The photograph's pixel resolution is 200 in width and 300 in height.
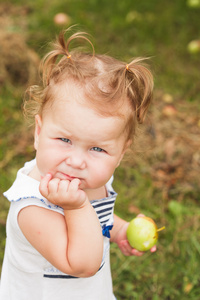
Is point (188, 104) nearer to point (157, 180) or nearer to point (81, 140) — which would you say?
point (157, 180)

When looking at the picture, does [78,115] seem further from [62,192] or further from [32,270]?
[32,270]

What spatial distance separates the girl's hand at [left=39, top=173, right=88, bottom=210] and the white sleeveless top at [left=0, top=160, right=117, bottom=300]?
0.36 feet

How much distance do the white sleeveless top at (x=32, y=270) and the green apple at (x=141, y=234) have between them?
15cm

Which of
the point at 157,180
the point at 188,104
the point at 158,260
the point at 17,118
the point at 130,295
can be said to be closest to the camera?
the point at 130,295

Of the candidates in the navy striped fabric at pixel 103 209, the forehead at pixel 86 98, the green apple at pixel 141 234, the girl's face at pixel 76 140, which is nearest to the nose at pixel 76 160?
the girl's face at pixel 76 140

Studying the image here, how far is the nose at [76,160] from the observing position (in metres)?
1.28

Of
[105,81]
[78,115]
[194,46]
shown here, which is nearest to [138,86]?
[105,81]

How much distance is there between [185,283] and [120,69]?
4.73ft

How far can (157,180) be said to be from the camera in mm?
2953

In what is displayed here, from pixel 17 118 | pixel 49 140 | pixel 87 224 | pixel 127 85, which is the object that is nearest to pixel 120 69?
pixel 127 85

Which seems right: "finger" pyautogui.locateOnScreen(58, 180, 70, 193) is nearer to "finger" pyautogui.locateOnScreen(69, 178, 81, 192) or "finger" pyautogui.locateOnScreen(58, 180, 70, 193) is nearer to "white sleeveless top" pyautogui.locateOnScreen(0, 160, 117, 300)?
"finger" pyautogui.locateOnScreen(69, 178, 81, 192)

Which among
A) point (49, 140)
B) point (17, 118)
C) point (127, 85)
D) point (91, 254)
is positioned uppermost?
point (127, 85)

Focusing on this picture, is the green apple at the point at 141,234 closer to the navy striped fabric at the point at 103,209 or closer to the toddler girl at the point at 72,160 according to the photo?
the navy striped fabric at the point at 103,209

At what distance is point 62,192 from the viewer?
48.8 inches
